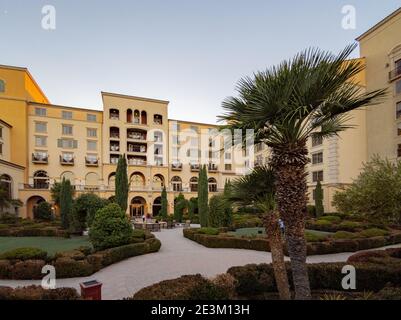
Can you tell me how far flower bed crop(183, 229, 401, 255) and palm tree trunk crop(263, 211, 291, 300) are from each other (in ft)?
28.8

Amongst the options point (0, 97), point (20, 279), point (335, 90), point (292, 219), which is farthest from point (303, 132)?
point (0, 97)

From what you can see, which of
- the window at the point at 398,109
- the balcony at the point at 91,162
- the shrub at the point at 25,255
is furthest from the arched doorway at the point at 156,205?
the window at the point at 398,109

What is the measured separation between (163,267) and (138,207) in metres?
37.0

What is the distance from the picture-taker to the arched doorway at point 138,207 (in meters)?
46.2

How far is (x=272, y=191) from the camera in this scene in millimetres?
7035

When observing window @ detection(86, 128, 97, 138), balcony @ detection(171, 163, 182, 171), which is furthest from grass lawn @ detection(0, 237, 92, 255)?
balcony @ detection(171, 163, 182, 171)

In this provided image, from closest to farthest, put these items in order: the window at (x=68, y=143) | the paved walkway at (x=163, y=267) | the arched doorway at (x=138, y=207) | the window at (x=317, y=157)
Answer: the paved walkway at (x=163, y=267) < the window at (x=317, y=157) < the window at (x=68, y=143) < the arched doorway at (x=138, y=207)

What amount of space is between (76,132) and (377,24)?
48.9m

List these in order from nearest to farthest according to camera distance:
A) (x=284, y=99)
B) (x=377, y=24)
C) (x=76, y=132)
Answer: (x=284, y=99) < (x=377, y=24) < (x=76, y=132)

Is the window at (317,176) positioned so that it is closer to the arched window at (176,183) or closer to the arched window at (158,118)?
the arched window at (176,183)

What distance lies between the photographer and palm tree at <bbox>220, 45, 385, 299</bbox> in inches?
198

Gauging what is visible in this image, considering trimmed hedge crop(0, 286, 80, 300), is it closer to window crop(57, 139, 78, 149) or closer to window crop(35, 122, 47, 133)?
window crop(57, 139, 78, 149)

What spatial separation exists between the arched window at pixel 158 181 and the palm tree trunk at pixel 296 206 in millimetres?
44890
